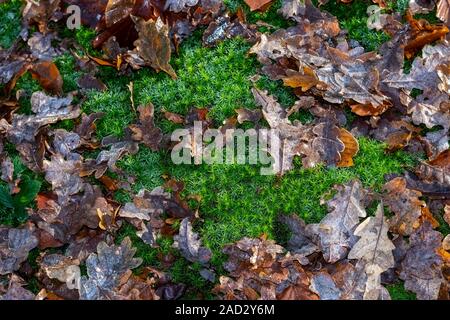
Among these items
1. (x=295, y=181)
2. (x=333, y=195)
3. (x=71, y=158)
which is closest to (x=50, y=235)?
(x=71, y=158)

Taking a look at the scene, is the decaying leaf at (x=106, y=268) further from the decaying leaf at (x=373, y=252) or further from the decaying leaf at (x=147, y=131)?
the decaying leaf at (x=373, y=252)

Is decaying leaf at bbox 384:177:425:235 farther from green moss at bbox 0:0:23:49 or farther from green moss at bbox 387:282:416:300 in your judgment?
green moss at bbox 0:0:23:49

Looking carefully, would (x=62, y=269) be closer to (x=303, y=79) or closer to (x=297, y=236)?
(x=297, y=236)

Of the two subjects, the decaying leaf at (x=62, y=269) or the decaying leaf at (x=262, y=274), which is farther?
the decaying leaf at (x=62, y=269)

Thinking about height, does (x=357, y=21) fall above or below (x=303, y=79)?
above

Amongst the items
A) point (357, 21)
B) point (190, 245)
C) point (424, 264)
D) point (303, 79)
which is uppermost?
point (357, 21)

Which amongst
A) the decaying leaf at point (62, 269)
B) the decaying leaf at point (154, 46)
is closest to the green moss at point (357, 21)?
the decaying leaf at point (154, 46)

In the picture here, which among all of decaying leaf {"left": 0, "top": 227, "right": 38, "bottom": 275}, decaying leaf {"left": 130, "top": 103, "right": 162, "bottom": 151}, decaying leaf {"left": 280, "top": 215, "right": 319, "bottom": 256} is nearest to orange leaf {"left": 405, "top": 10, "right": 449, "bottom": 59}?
decaying leaf {"left": 280, "top": 215, "right": 319, "bottom": 256}

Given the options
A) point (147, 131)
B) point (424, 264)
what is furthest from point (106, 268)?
point (424, 264)

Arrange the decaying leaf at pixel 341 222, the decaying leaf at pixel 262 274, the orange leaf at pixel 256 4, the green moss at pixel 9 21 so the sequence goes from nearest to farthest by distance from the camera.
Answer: the decaying leaf at pixel 262 274
the decaying leaf at pixel 341 222
the orange leaf at pixel 256 4
the green moss at pixel 9 21
